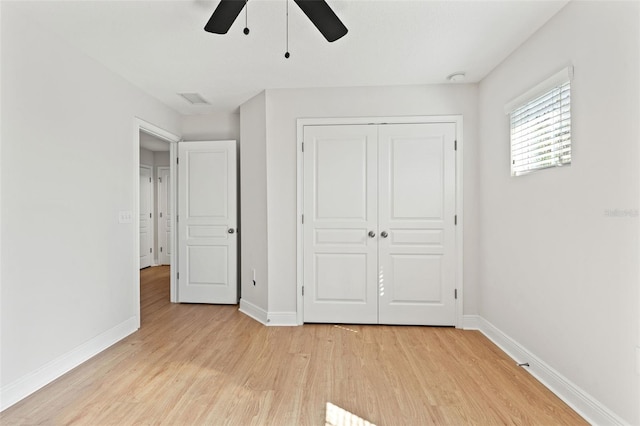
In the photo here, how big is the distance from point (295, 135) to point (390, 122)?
0.97 m

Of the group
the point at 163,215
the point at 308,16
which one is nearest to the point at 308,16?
the point at 308,16

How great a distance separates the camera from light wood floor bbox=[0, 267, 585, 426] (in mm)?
1765

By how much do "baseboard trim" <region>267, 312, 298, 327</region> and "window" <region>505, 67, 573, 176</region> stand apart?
94.5 inches

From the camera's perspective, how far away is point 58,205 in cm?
222

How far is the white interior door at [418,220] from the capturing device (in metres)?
3.11

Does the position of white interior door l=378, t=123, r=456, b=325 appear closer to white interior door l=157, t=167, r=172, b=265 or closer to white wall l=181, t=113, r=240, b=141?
white wall l=181, t=113, r=240, b=141

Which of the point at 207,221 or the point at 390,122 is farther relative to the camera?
the point at 207,221

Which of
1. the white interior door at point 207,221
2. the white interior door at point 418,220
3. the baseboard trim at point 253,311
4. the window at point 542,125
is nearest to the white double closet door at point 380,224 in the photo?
the white interior door at point 418,220

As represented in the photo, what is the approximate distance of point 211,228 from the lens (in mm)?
3846

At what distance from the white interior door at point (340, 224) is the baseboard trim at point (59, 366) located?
1738mm

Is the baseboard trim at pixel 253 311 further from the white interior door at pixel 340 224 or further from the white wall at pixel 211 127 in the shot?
the white wall at pixel 211 127

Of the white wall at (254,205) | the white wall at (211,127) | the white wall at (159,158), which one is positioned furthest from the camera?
the white wall at (159,158)

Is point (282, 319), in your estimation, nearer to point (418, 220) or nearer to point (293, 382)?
point (293, 382)

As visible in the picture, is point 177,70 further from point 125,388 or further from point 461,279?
point 461,279
